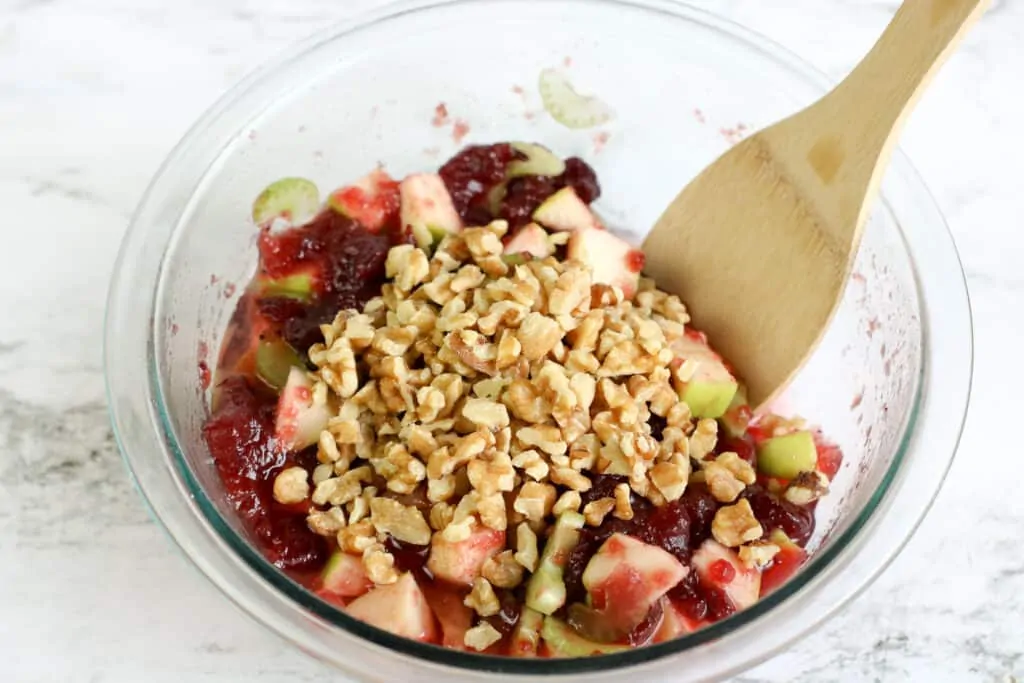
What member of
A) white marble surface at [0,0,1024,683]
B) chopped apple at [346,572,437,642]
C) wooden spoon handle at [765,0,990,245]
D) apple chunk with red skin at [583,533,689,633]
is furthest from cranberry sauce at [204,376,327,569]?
→ wooden spoon handle at [765,0,990,245]

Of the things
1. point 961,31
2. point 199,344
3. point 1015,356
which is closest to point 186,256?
point 199,344

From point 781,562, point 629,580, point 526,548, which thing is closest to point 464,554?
point 526,548

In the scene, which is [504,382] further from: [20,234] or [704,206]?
[20,234]

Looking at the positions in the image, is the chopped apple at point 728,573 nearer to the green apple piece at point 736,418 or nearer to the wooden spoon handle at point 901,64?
the green apple piece at point 736,418

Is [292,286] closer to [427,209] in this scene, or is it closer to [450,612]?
[427,209]

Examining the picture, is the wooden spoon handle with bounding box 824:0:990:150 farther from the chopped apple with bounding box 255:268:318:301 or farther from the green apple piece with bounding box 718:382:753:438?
the chopped apple with bounding box 255:268:318:301

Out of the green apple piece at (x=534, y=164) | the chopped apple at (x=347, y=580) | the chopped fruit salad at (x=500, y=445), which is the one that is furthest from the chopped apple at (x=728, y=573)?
the green apple piece at (x=534, y=164)
